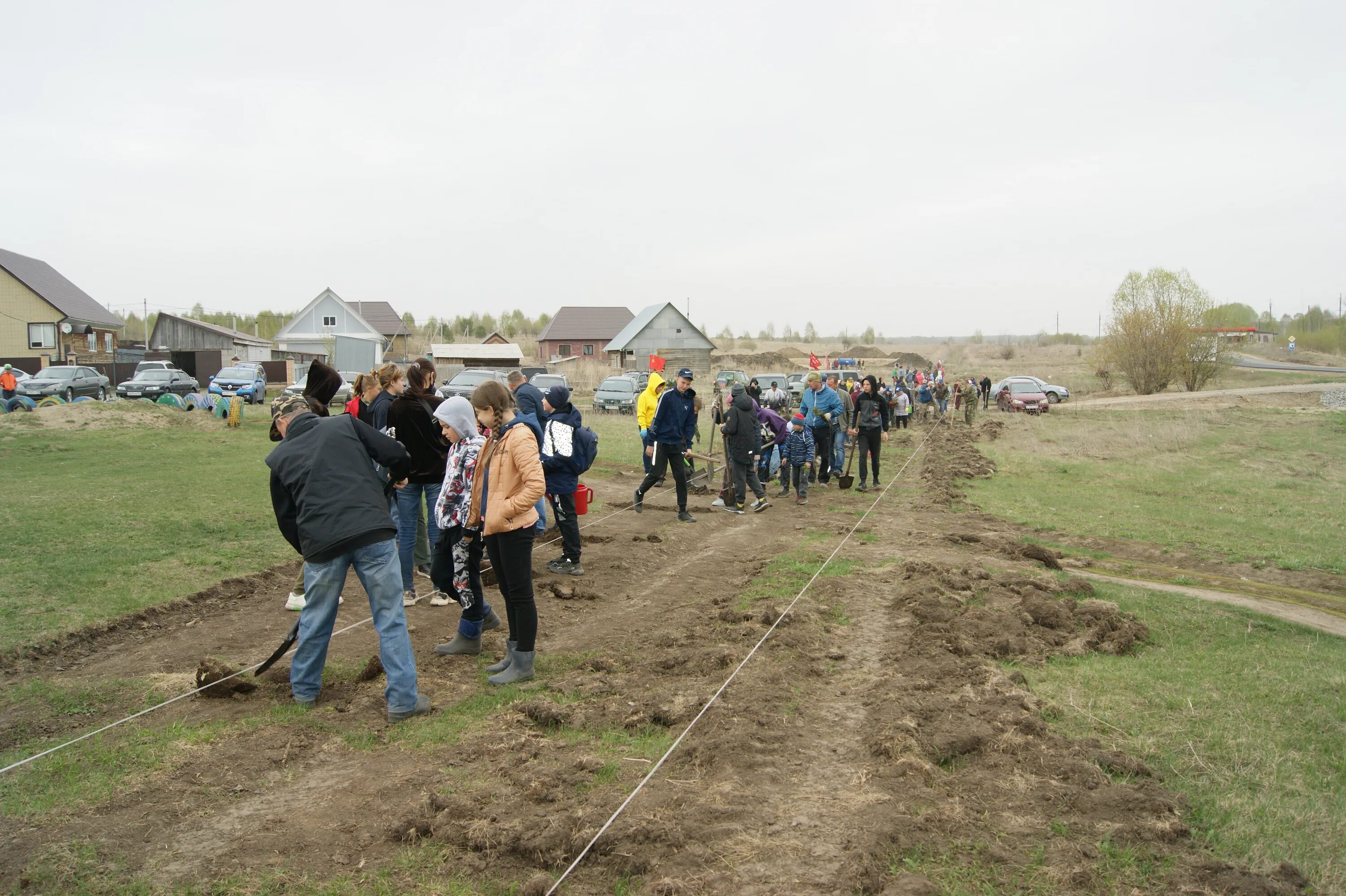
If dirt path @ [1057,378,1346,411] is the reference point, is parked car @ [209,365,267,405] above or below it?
above

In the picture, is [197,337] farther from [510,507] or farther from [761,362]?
[510,507]

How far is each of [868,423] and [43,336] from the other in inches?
2108

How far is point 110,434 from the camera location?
20234 mm

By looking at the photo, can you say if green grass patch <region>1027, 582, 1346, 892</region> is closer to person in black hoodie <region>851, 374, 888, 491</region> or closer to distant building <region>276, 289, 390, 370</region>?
person in black hoodie <region>851, 374, 888, 491</region>

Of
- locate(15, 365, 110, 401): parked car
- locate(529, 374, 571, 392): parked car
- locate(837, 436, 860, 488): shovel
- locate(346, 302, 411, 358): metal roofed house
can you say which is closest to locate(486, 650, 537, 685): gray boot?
locate(837, 436, 860, 488): shovel

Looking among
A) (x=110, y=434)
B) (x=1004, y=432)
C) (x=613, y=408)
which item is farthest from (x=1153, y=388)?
(x=110, y=434)

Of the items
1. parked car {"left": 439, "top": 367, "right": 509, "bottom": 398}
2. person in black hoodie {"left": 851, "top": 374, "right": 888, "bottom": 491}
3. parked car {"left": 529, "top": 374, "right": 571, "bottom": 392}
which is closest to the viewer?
person in black hoodie {"left": 851, "top": 374, "right": 888, "bottom": 491}

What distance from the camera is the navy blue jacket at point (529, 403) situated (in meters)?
9.00

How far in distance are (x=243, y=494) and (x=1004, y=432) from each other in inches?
963

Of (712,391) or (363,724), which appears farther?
(712,391)

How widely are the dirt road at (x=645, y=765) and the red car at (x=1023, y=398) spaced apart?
112ft

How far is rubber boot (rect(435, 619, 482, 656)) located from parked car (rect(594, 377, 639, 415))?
28.3m

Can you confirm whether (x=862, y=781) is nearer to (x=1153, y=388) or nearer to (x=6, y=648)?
(x=6, y=648)

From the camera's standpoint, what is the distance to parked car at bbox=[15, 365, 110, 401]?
30.5 metres
